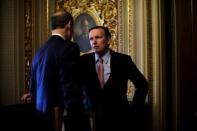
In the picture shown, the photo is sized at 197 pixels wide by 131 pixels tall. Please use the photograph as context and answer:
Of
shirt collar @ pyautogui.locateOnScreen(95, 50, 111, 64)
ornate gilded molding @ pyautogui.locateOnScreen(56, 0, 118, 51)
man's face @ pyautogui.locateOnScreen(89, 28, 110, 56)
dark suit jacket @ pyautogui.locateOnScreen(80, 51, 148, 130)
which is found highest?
ornate gilded molding @ pyautogui.locateOnScreen(56, 0, 118, 51)

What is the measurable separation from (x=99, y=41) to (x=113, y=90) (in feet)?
1.47

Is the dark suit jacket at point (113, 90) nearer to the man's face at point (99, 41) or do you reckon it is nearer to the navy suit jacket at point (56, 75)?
the man's face at point (99, 41)

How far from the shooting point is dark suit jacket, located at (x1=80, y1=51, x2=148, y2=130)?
9.50 ft

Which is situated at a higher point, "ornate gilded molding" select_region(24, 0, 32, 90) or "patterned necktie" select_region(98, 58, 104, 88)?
"ornate gilded molding" select_region(24, 0, 32, 90)

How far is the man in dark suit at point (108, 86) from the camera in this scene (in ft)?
9.52

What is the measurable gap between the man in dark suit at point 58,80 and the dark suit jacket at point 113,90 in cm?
26

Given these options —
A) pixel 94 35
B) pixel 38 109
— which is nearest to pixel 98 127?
pixel 38 109

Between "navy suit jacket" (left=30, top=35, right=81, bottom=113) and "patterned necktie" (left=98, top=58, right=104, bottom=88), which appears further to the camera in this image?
"patterned necktie" (left=98, top=58, right=104, bottom=88)

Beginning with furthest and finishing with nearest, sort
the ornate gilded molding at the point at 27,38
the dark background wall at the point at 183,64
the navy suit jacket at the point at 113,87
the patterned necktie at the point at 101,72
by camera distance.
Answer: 1. the ornate gilded molding at the point at 27,38
2. the dark background wall at the point at 183,64
3. the patterned necktie at the point at 101,72
4. the navy suit jacket at the point at 113,87

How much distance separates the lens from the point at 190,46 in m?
3.50

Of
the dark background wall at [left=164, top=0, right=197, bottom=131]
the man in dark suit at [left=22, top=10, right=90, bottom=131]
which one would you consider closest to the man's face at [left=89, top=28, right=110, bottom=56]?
the man in dark suit at [left=22, top=10, right=90, bottom=131]

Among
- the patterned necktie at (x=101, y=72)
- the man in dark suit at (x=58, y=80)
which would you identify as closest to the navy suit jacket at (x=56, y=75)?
the man in dark suit at (x=58, y=80)

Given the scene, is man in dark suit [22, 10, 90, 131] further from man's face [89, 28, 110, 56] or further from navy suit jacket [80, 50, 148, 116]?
man's face [89, 28, 110, 56]

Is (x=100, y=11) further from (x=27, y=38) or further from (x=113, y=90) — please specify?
(x=113, y=90)
